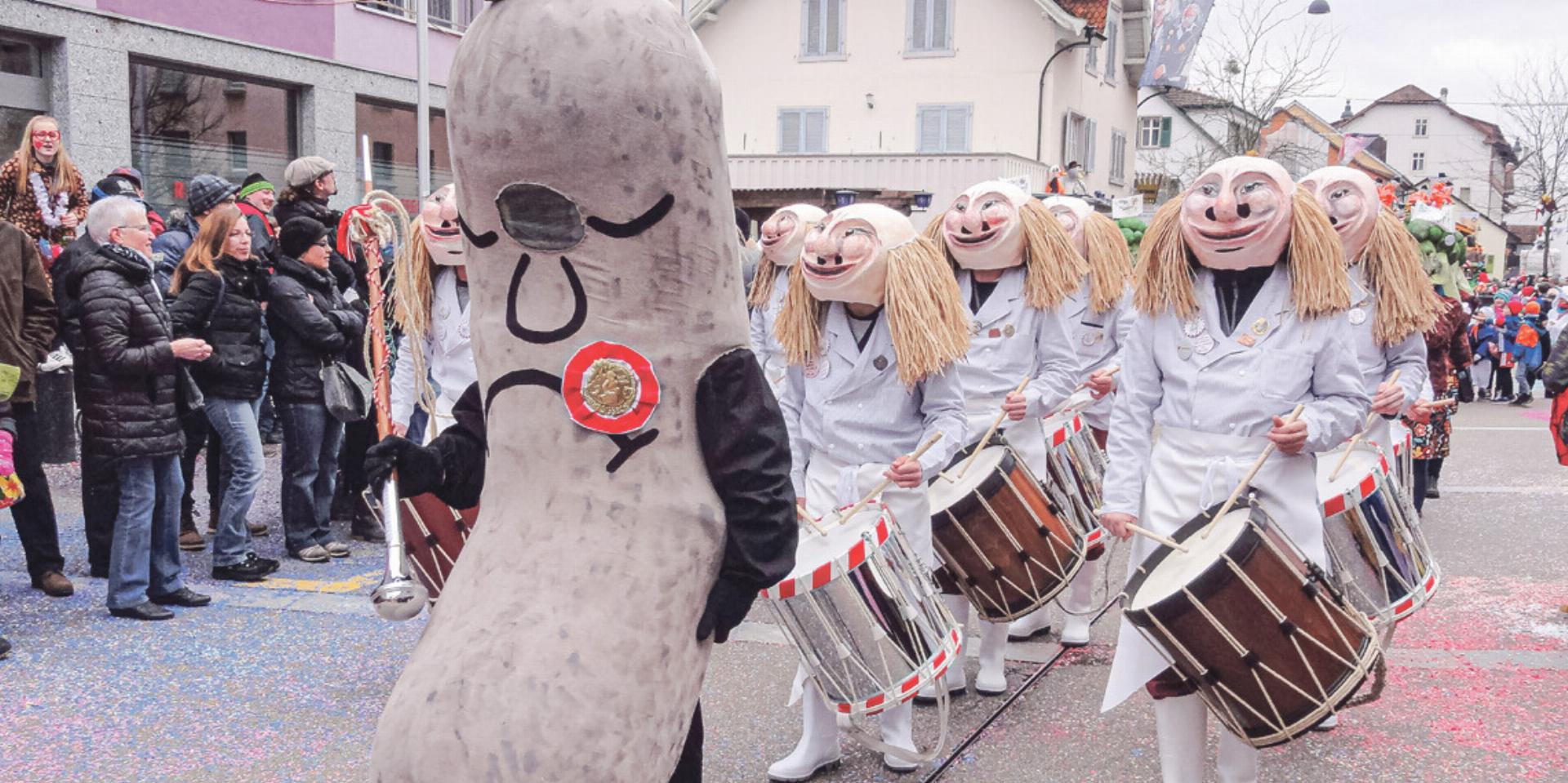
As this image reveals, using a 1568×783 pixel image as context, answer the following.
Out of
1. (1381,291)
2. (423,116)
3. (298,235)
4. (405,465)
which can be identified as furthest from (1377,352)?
(423,116)

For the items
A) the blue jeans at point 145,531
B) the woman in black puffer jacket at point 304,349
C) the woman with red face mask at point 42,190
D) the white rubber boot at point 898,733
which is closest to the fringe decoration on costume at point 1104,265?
the white rubber boot at point 898,733

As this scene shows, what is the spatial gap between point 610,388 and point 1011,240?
3.39m

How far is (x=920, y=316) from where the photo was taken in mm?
4094

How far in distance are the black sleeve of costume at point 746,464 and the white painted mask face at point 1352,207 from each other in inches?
138

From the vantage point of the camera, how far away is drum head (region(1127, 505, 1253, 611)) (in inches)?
128

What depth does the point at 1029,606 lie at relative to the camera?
15.0ft

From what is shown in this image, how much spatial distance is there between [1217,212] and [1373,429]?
2.31m

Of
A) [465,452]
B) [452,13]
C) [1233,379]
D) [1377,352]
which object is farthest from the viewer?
[452,13]

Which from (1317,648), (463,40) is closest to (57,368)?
(463,40)

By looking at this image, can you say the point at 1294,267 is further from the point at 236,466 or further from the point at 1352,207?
the point at 236,466

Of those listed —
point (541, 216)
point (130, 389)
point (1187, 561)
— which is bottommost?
point (1187, 561)

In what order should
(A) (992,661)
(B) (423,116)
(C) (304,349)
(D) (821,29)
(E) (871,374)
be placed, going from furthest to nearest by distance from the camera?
(D) (821,29)
(B) (423,116)
(C) (304,349)
(A) (992,661)
(E) (871,374)

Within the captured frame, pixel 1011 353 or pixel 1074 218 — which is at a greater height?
pixel 1074 218

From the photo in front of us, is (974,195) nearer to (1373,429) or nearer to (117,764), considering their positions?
(1373,429)
